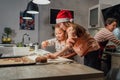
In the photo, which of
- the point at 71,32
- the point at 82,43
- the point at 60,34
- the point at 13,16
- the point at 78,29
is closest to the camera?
the point at 71,32

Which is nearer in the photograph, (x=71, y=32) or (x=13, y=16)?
(x=71, y=32)

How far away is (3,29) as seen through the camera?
4766 mm

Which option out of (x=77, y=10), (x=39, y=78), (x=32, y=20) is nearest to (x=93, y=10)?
(x=77, y=10)

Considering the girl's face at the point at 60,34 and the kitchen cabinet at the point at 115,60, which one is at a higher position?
the girl's face at the point at 60,34

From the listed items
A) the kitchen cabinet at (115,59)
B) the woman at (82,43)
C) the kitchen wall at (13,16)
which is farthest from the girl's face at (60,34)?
the kitchen wall at (13,16)

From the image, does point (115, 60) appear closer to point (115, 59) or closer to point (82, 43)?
point (115, 59)

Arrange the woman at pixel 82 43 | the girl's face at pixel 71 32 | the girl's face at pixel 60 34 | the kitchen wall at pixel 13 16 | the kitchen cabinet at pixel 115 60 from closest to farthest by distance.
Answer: the girl's face at pixel 71 32 → the woman at pixel 82 43 → the girl's face at pixel 60 34 → the kitchen cabinet at pixel 115 60 → the kitchen wall at pixel 13 16

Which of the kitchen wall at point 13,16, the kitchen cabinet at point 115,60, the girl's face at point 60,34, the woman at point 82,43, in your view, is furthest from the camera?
the kitchen wall at point 13,16

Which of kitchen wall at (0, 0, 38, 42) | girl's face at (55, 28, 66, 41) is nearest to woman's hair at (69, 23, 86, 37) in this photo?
girl's face at (55, 28, 66, 41)

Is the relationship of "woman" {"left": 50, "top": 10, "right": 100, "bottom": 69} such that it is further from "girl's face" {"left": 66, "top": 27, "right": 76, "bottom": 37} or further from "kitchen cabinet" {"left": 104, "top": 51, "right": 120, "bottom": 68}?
"kitchen cabinet" {"left": 104, "top": 51, "right": 120, "bottom": 68}

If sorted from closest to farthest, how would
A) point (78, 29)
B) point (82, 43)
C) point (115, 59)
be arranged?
point (78, 29), point (82, 43), point (115, 59)

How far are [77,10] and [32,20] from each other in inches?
53.9

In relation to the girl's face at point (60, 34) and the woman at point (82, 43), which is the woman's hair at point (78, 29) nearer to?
the woman at point (82, 43)

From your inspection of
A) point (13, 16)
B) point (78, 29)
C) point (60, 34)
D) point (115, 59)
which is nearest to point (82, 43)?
point (78, 29)
